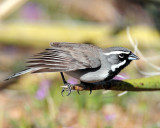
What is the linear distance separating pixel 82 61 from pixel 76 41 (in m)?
3.45

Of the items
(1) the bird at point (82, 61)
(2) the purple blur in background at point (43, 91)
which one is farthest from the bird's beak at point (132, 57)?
(2) the purple blur in background at point (43, 91)

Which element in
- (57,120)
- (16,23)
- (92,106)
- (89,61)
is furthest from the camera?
(16,23)

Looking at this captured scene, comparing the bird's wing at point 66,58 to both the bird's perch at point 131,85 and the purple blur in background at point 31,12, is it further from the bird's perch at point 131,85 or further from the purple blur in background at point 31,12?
the purple blur in background at point 31,12

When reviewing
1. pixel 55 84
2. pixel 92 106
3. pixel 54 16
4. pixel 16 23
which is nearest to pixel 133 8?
pixel 54 16

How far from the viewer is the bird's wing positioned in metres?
3.14

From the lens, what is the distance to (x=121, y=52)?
344 centimetres

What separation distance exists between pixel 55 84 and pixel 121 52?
1.99 metres

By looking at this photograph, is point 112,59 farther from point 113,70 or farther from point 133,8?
point 133,8

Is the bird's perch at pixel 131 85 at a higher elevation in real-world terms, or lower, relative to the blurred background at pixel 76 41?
higher

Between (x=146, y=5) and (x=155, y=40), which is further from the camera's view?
(x=155, y=40)

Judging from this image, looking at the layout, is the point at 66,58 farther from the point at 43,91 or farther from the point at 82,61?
the point at 43,91

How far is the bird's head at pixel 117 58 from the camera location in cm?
344

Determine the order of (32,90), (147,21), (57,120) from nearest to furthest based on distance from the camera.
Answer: (57,120) → (32,90) → (147,21)

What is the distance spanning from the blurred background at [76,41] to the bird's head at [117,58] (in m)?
0.26
